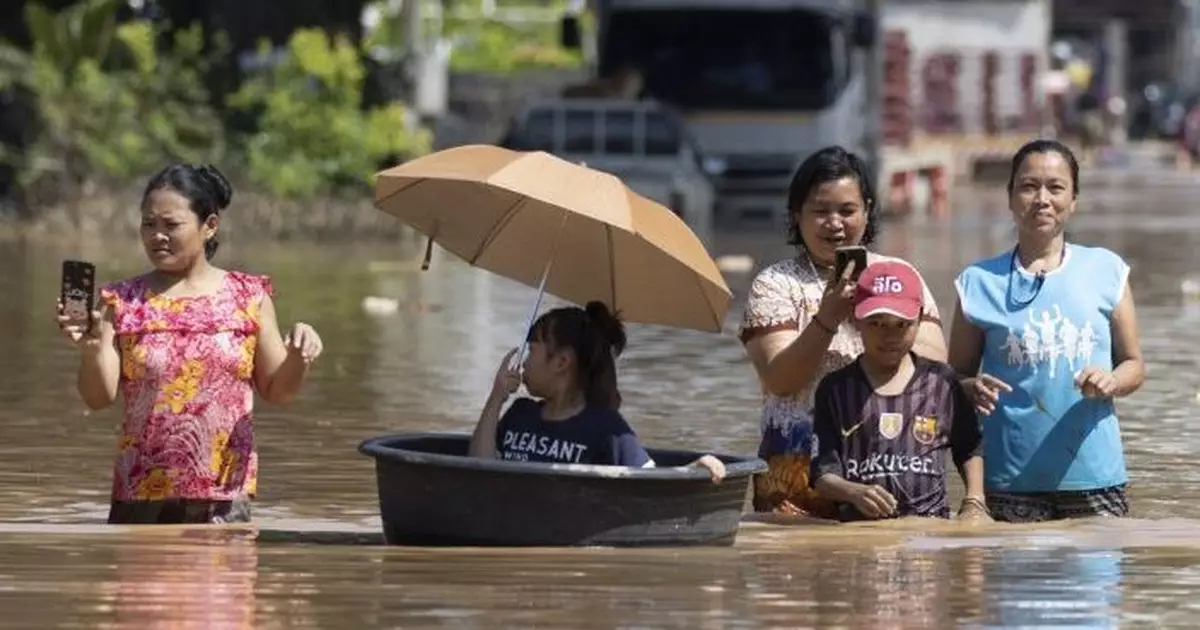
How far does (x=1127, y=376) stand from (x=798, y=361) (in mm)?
958

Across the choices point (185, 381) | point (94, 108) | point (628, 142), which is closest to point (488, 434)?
point (185, 381)

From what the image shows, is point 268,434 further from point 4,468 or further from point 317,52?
point 317,52

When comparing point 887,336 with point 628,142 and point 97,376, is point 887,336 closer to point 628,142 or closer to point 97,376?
point 97,376

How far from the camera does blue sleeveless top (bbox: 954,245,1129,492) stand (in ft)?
32.3

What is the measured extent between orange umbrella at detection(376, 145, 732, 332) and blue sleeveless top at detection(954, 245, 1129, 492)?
80 centimetres

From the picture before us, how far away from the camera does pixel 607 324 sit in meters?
9.69

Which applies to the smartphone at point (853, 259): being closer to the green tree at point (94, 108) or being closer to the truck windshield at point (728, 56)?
the green tree at point (94, 108)

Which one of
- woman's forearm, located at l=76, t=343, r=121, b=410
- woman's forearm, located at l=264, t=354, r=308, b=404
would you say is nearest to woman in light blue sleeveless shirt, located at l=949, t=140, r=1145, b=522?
woman's forearm, located at l=264, t=354, r=308, b=404

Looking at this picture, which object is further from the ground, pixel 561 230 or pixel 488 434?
pixel 561 230

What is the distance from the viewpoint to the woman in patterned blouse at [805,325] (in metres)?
9.70

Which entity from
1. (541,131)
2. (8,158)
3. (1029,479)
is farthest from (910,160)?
(1029,479)

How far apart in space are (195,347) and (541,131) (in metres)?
24.4

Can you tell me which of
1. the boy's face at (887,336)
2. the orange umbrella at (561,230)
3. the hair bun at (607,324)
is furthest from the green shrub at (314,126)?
the boy's face at (887,336)

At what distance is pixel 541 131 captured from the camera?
3378 cm
